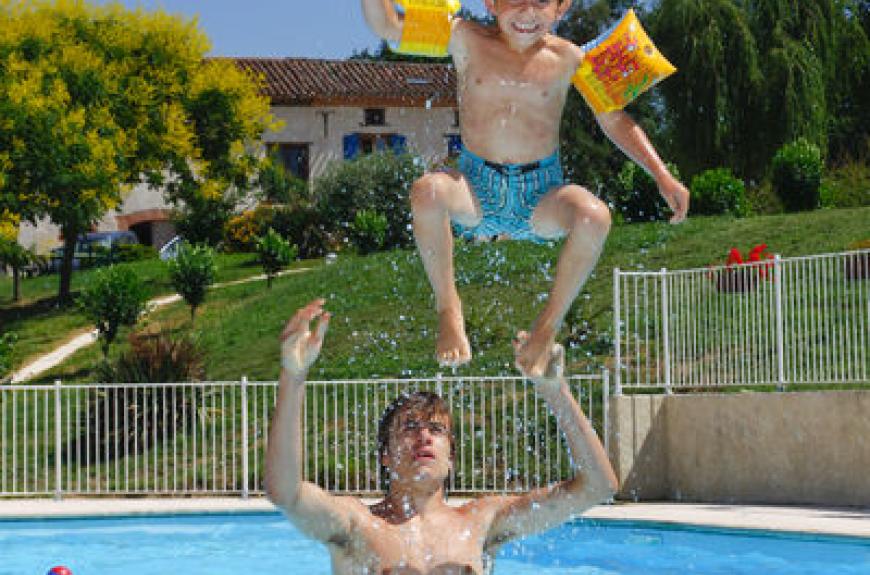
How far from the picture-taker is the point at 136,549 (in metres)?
11.5

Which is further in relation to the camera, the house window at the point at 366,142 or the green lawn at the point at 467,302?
the house window at the point at 366,142

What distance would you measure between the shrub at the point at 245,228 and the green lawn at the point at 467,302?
9.16 m

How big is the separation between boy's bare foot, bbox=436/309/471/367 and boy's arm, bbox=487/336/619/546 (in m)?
0.29

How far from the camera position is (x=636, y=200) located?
2552 centimetres

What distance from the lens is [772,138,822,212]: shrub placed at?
24.2m

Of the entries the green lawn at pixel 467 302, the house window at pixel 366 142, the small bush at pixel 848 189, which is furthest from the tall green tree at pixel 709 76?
the house window at pixel 366 142

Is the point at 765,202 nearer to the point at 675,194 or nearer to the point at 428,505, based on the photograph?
the point at 675,194

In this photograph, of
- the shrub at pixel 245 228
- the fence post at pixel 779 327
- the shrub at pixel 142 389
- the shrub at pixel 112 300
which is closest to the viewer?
the fence post at pixel 779 327

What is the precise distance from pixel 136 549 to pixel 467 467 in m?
4.37

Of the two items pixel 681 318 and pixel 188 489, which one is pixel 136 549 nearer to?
pixel 188 489

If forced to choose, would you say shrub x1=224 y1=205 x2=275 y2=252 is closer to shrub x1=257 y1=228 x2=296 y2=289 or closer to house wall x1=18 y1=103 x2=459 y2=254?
house wall x1=18 y1=103 x2=459 y2=254

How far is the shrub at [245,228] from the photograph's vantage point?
34781 mm

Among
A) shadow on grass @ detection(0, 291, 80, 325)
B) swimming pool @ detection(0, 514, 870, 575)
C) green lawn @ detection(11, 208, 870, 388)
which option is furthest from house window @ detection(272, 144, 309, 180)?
swimming pool @ detection(0, 514, 870, 575)

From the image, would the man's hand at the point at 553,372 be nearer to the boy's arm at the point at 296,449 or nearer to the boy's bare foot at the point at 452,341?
the boy's bare foot at the point at 452,341
